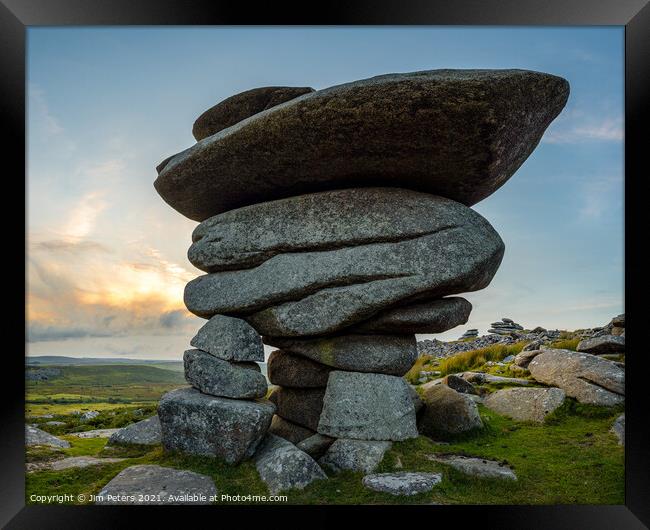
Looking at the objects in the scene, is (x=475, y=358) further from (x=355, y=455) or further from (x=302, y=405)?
(x=355, y=455)

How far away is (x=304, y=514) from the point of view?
9523mm

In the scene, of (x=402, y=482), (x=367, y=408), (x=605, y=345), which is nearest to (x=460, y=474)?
(x=402, y=482)

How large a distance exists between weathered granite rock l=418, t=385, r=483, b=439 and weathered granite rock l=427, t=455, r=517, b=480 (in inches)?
86.8

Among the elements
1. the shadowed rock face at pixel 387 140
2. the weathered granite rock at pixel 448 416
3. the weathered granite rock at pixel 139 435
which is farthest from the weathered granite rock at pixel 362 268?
the weathered granite rock at pixel 139 435

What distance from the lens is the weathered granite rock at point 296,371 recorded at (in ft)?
44.3

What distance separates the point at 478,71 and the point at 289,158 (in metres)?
4.81

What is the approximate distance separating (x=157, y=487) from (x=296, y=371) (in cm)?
486

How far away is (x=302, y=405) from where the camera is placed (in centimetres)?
1393

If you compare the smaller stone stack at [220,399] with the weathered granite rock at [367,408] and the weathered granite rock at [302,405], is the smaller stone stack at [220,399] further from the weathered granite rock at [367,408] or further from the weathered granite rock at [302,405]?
the weathered granite rock at [302,405]

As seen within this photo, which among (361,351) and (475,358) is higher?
(361,351)

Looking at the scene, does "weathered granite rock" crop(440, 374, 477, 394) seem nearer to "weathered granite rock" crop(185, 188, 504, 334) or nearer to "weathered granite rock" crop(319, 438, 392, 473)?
"weathered granite rock" crop(185, 188, 504, 334)

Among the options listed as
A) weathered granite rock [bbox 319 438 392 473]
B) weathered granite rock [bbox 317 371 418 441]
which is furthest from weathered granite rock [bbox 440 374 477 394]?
weathered granite rock [bbox 319 438 392 473]
